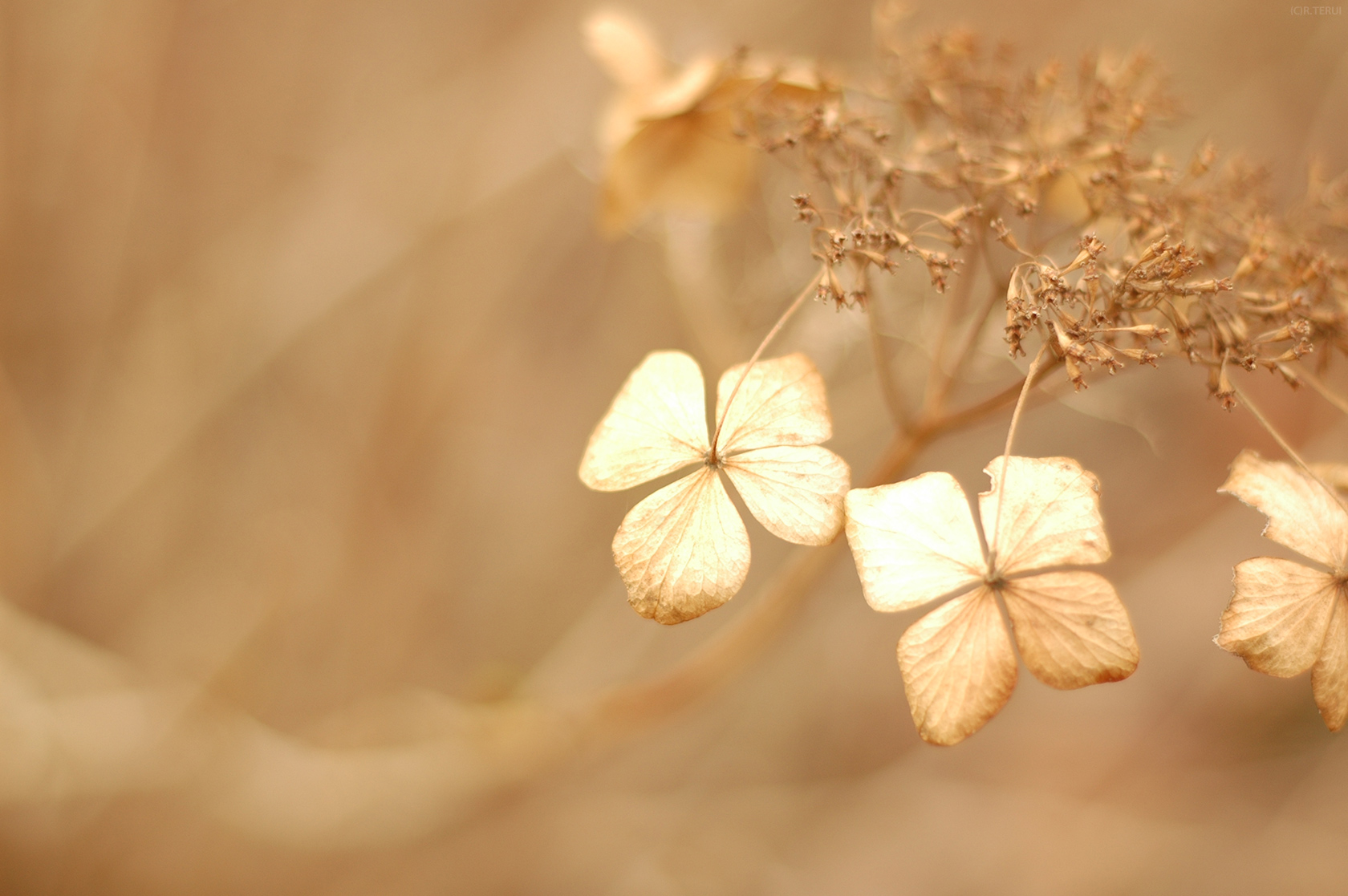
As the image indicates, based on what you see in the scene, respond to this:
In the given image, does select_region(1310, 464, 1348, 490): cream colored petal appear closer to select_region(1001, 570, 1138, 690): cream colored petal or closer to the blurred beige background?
select_region(1001, 570, 1138, 690): cream colored petal

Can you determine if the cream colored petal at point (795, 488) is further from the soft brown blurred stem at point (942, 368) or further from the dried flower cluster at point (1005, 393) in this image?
the soft brown blurred stem at point (942, 368)

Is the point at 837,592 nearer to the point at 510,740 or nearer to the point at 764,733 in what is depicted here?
the point at 764,733

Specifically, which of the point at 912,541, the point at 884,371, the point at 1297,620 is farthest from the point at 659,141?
the point at 1297,620

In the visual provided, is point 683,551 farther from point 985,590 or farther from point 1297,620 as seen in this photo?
point 1297,620

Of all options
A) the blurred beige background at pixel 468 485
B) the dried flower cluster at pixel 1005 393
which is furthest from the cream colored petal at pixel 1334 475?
the blurred beige background at pixel 468 485

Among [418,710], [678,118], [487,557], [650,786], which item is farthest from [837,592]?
[678,118]

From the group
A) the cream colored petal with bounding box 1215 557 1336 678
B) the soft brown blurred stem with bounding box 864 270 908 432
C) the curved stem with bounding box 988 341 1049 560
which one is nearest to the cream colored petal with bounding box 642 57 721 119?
the soft brown blurred stem with bounding box 864 270 908 432
